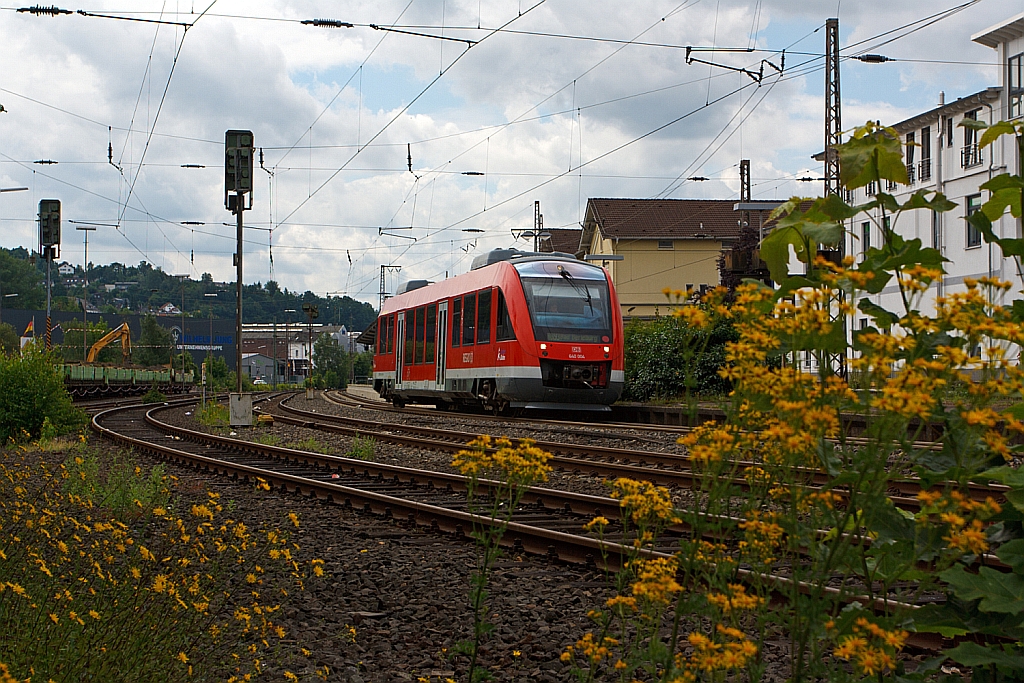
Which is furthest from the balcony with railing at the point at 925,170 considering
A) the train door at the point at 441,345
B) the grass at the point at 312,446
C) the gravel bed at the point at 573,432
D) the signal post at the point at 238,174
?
the grass at the point at 312,446

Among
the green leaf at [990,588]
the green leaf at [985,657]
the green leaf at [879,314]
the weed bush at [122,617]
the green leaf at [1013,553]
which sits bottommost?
the weed bush at [122,617]

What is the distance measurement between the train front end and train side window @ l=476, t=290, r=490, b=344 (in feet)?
4.55

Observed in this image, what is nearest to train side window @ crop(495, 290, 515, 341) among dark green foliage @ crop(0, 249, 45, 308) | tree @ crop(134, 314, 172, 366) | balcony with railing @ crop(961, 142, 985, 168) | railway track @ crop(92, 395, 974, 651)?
railway track @ crop(92, 395, 974, 651)

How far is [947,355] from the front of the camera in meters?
2.16

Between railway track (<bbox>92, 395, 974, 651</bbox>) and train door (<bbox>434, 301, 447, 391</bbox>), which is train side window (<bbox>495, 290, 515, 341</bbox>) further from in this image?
railway track (<bbox>92, 395, 974, 651</bbox>)

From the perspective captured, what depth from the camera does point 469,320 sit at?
918 inches

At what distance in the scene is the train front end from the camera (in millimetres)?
20375

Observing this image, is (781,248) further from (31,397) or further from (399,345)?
(399,345)

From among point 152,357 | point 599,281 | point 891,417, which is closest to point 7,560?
point 891,417

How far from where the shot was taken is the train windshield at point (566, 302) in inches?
806

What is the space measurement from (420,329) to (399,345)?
10.0 ft

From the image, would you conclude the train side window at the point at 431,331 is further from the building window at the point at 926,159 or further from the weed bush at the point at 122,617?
the building window at the point at 926,159

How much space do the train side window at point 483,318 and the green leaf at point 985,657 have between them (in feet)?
64.1

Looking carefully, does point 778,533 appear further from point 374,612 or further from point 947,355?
point 374,612
